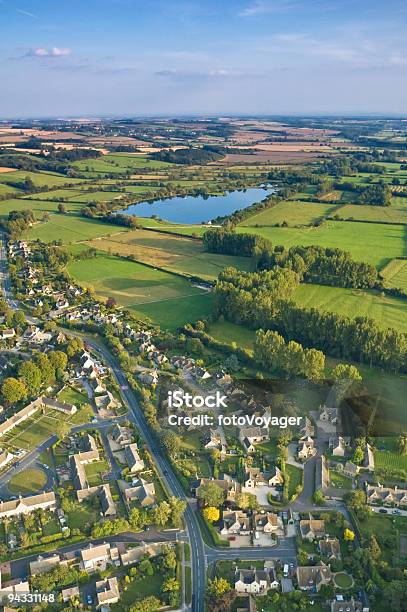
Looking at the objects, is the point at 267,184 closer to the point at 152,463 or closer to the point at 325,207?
the point at 325,207

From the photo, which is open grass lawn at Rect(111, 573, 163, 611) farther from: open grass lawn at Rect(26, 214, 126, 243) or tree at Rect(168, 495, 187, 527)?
open grass lawn at Rect(26, 214, 126, 243)

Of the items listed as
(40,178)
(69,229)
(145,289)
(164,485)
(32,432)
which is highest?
(40,178)

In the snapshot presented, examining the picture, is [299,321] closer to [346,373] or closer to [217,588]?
[346,373]

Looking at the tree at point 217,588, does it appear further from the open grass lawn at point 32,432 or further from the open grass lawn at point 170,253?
the open grass lawn at point 170,253

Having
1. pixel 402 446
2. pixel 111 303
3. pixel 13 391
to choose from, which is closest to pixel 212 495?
pixel 402 446

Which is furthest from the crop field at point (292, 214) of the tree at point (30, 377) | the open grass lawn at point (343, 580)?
the open grass lawn at point (343, 580)

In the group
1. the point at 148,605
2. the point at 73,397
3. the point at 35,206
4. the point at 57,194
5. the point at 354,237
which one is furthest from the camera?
the point at 57,194
